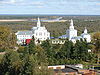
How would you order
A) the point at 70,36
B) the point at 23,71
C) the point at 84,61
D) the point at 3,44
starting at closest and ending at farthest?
1. the point at 23,71
2. the point at 84,61
3. the point at 3,44
4. the point at 70,36

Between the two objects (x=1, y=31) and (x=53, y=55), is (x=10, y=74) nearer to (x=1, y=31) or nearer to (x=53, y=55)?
(x=53, y=55)

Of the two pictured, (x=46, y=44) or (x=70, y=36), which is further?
(x=70, y=36)

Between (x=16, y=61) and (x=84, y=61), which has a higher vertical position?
(x=16, y=61)

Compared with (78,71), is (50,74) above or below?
above

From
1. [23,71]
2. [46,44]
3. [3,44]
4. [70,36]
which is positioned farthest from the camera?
[70,36]

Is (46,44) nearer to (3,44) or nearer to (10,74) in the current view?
(3,44)

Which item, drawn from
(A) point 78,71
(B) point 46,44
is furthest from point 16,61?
(B) point 46,44

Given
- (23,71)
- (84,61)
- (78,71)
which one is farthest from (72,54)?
(23,71)

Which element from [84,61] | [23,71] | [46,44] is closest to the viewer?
[23,71]

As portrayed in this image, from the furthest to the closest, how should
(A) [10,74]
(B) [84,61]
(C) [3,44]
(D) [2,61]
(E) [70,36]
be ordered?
1. (E) [70,36]
2. (C) [3,44]
3. (B) [84,61]
4. (D) [2,61]
5. (A) [10,74]
